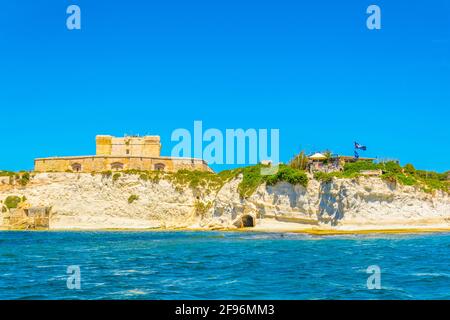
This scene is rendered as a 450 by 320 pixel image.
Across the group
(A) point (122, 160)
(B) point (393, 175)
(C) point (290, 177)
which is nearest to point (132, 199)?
(A) point (122, 160)

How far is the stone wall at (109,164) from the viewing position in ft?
270

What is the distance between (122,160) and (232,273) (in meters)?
62.3

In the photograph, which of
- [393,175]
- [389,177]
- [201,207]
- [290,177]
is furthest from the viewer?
[201,207]

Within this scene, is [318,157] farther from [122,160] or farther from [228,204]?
Answer: [122,160]

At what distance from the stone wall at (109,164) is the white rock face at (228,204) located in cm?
440

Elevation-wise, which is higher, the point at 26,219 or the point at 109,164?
the point at 109,164

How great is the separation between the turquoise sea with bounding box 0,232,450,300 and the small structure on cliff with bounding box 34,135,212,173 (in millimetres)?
47852

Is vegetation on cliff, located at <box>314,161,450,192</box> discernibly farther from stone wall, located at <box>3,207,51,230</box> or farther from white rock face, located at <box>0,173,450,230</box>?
stone wall, located at <box>3,207,51,230</box>

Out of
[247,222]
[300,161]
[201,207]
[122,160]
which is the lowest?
[247,222]

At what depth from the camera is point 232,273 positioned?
22.6m

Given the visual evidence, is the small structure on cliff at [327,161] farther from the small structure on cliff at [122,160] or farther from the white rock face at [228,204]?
the small structure on cliff at [122,160]

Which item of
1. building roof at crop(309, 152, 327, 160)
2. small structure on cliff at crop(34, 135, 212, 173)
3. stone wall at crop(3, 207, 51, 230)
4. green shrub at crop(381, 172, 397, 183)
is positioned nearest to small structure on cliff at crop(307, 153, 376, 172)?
building roof at crop(309, 152, 327, 160)
